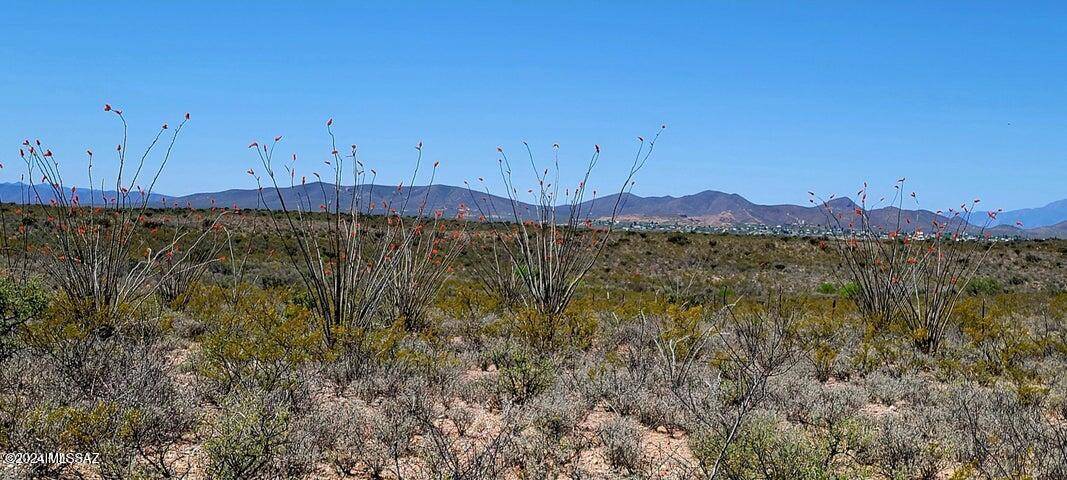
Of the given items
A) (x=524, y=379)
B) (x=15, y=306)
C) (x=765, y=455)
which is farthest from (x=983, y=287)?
(x=15, y=306)

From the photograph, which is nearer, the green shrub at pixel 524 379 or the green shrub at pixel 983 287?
the green shrub at pixel 524 379

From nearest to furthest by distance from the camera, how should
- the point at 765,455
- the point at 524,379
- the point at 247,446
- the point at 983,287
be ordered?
the point at 247,446 → the point at 765,455 → the point at 524,379 → the point at 983,287

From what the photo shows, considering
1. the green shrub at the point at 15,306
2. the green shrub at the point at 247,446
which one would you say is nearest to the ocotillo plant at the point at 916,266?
the green shrub at the point at 247,446

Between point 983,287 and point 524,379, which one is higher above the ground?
point 524,379

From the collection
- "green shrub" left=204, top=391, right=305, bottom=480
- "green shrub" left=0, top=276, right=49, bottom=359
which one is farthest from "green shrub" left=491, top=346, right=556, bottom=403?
"green shrub" left=0, top=276, right=49, bottom=359

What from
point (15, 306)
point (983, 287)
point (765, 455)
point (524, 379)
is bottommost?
point (983, 287)

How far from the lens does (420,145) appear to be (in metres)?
6.32

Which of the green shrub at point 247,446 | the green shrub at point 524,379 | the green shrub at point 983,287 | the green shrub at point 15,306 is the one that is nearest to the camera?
the green shrub at point 247,446

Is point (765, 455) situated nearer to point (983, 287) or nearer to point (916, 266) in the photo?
point (916, 266)

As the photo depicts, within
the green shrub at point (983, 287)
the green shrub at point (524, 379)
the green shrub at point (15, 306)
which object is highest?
the green shrub at point (15, 306)

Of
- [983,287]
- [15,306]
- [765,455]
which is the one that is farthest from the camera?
[983,287]

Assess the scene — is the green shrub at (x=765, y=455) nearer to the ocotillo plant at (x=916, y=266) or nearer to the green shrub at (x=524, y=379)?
the green shrub at (x=524, y=379)

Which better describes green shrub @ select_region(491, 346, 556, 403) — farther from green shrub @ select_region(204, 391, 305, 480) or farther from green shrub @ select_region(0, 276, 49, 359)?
green shrub @ select_region(0, 276, 49, 359)

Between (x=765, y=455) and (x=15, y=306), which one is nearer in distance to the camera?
(x=765, y=455)
